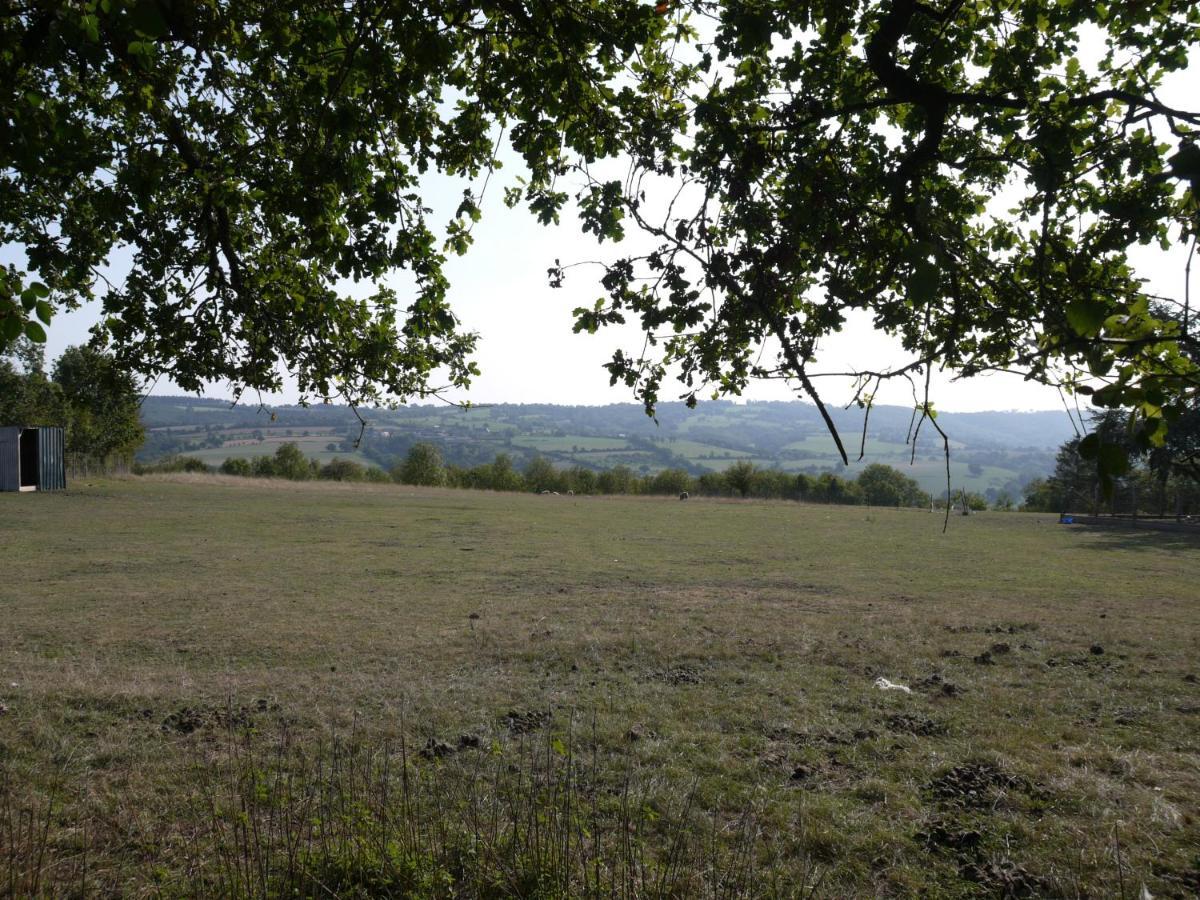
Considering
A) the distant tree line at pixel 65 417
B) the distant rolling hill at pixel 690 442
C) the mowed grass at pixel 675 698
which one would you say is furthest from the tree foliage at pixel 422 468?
the mowed grass at pixel 675 698

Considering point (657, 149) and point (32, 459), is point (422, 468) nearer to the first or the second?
point (32, 459)

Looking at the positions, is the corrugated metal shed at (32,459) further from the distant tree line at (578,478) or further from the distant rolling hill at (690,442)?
the distant rolling hill at (690,442)

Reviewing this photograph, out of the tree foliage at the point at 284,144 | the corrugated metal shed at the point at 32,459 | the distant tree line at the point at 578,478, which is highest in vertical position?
the tree foliage at the point at 284,144

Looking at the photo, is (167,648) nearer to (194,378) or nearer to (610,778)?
(194,378)

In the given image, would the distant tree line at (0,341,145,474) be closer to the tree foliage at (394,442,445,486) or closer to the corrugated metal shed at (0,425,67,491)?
the corrugated metal shed at (0,425,67,491)

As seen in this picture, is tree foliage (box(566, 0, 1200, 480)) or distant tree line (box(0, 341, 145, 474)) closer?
tree foliage (box(566, 0, 1200, 480))

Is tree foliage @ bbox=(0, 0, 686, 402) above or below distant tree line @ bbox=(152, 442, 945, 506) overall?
above

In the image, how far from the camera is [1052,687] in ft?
28.4

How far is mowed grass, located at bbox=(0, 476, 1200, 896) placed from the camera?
4.61 meters

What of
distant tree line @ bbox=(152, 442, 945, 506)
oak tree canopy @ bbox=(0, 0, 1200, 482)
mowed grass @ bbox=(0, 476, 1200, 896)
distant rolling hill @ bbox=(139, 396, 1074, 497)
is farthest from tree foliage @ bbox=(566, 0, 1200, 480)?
distant rolling hill @ bbox=(139, 396, 1074, 497)

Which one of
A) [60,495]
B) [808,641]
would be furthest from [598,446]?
[808,641]

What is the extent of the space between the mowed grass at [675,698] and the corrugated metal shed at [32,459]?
23370 millimetres

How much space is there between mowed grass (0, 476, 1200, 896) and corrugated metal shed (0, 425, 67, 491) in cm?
2337

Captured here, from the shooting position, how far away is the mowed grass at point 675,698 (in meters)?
4.61
